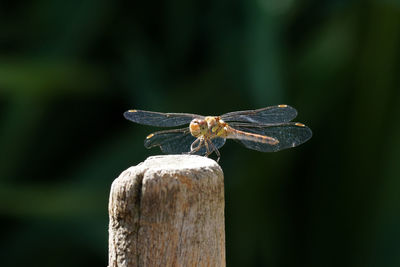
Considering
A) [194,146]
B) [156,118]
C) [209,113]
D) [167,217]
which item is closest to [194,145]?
[194,146]

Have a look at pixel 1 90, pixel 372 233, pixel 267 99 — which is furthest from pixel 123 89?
pixel 372 233

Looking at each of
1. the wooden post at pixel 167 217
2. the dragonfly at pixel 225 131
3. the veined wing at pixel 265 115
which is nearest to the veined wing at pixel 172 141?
the dragonfly at pixel 225 131

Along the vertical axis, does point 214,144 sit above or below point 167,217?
above

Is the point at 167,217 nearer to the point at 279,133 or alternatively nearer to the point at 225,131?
the point at 225,131

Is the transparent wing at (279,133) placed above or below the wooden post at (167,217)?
above

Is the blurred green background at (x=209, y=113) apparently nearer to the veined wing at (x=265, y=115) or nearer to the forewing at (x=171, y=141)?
the veined wing at (x=265, y=115)

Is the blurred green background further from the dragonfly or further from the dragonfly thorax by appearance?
the dragonfly thorax
